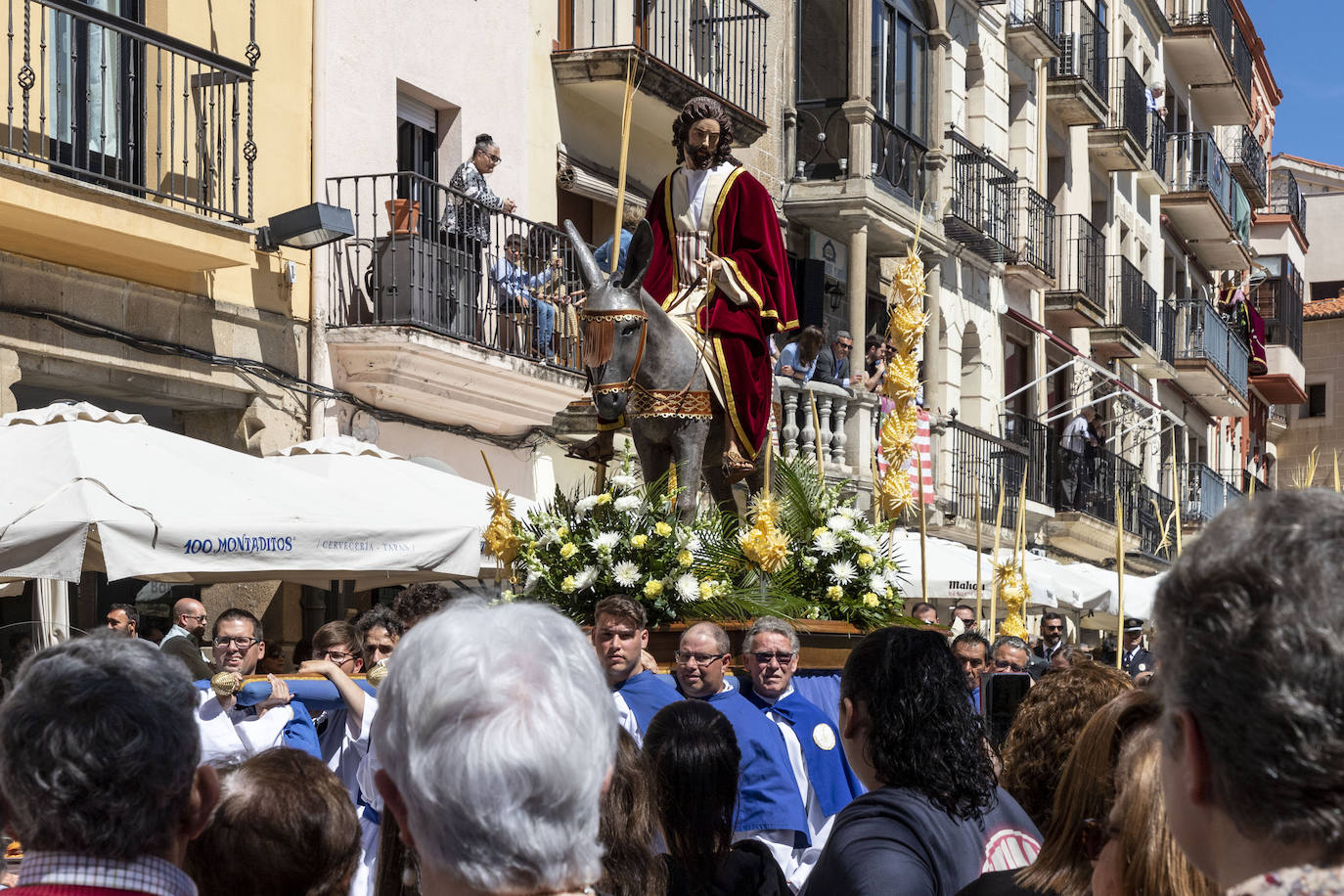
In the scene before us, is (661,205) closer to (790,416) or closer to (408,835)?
(408,835)

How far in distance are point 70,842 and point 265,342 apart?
435 inches

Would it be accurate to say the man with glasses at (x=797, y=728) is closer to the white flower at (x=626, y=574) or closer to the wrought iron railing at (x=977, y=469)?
the white flower at (x=626, y=574)

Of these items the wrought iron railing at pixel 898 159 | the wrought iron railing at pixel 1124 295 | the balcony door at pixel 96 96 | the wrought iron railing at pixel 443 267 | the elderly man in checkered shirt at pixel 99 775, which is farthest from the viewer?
the wrought iron railing at pixel 1124 295

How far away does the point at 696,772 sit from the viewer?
4.02m

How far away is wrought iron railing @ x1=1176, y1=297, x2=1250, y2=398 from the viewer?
3553cm

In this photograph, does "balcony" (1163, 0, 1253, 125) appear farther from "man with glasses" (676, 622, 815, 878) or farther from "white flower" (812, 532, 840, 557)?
"man with glasses" (676, 622, 815, 878)

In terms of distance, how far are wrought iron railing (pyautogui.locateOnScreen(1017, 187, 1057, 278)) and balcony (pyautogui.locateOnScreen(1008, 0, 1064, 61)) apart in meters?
2.08

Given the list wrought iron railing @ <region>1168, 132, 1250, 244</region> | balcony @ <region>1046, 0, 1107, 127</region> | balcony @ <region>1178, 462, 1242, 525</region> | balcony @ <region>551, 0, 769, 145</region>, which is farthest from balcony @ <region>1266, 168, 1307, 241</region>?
balcony @ <region>551, 0, 769, 145</region>

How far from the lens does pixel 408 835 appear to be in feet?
7.47

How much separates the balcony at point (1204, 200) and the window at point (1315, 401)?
1129cm

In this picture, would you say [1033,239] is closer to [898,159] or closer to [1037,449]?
[1037,449]

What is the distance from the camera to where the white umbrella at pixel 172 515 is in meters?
7.57

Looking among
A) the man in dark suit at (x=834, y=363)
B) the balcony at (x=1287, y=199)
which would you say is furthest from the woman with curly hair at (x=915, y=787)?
the balcony at (x=1287, y=199)

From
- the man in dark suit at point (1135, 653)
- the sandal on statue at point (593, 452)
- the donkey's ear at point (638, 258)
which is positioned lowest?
the man in dark suit at point (1135, 653)
